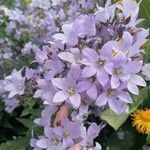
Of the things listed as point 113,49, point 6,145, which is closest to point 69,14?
point 6,145

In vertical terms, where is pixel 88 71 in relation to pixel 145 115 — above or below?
above

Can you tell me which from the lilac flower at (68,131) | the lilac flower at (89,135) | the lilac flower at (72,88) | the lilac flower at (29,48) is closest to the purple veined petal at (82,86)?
the lilac flower at (72,88)

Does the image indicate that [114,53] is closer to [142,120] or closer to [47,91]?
[47,91]

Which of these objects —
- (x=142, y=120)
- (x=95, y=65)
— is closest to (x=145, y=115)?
(x=142, y=120)

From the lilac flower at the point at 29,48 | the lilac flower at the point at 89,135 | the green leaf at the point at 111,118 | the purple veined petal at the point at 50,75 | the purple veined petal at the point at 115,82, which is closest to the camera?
the purple veined petal at the point at 115,82

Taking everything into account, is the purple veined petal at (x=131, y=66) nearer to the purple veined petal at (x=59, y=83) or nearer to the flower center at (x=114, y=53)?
the flower center at (x=114, y=53)

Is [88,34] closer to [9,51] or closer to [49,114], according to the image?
[49,114]
